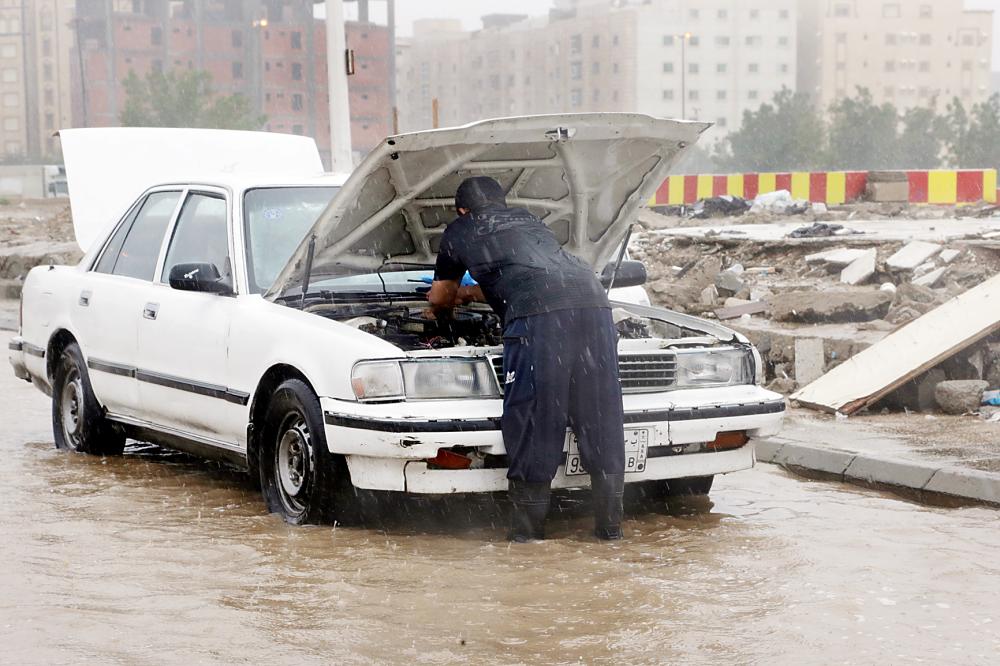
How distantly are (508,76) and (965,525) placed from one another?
153584mm

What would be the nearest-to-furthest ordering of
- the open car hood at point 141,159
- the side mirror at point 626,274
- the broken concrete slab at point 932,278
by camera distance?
the side mirror at point 626,274 → the open car hood at point 141,159 → the broken concrete slab at point 932,278

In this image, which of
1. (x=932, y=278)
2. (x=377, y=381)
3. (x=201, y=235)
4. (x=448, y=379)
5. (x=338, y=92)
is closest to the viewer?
(x=377, y=381)

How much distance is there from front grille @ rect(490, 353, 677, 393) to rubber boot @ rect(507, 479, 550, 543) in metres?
0.70

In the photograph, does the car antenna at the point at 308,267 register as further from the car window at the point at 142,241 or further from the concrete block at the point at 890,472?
the concrete block at the point at 890,472

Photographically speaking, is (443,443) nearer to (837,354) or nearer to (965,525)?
(965,525)

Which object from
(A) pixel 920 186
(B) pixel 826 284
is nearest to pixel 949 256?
(B) pixel 826 284

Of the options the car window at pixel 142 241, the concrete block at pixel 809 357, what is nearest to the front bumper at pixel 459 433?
the car window at pixel 142 241

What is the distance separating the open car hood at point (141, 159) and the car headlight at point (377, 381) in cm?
428

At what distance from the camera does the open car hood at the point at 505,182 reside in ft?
21.3

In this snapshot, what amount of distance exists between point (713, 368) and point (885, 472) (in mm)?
1649

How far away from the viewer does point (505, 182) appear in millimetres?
7168

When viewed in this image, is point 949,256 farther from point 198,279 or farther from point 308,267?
point 198,279

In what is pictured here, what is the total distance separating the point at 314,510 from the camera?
637 centimetres

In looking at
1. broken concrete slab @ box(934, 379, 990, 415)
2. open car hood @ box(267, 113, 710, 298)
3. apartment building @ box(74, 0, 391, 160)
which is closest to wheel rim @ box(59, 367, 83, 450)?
open car hood @ box(267, 113, 710, 298)
